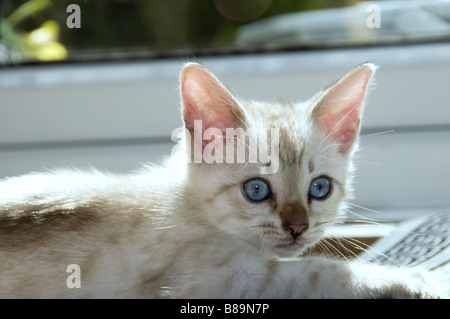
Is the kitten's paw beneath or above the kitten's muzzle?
beneath

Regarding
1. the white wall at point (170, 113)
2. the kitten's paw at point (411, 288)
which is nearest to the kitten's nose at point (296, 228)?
the kitten's paw at point (411, 288)

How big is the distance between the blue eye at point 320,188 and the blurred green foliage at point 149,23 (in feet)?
2.09

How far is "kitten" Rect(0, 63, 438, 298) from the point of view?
2.31 ft

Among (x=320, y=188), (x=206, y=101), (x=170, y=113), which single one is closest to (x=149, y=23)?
(x=170, y=113)

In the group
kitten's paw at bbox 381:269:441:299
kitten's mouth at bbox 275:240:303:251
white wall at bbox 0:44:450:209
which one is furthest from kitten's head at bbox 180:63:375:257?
white wall at bbox 0:44:450:209

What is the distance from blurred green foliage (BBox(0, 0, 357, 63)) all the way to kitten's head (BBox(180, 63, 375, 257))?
532 millimetres

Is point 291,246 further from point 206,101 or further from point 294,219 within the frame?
point 206,101

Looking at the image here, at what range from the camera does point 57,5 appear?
4.49 ft

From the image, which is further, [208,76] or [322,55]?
[322,55]

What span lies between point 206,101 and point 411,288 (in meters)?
0.38

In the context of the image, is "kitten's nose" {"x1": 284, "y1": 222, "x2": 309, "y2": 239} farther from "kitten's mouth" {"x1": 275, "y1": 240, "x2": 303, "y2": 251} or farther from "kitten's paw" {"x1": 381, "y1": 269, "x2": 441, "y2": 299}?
"kitten's paw" {"x1": 381, "y1": 269, "x2": 441, "y2": 299}
